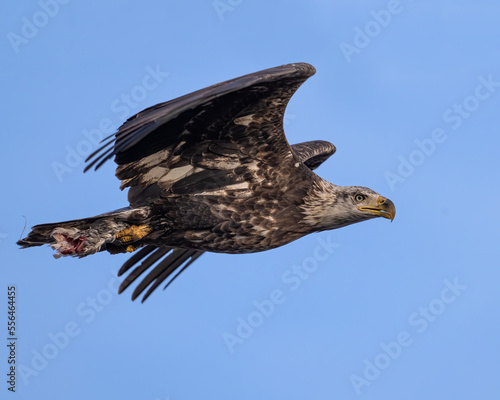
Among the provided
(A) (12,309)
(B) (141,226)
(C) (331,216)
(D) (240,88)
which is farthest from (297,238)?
(A) (12,309)

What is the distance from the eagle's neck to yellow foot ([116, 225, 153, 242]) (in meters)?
1.95

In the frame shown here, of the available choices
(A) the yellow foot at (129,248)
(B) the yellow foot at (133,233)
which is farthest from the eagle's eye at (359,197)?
(A) the yellow foot at (129,248)

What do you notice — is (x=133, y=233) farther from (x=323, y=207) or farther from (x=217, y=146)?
(x=323, y=207)

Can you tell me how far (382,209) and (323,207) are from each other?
0.75m

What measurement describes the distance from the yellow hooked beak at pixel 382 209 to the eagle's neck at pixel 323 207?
27 cm

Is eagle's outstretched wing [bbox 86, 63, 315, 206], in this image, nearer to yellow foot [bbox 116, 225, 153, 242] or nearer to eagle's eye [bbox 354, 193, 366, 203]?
yellow foot [bbox 116, 225, 153, 242]

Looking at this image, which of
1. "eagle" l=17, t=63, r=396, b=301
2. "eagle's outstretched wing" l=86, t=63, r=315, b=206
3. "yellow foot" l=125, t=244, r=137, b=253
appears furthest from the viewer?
"yellow foot" l=125, t=244, r=137, b=253

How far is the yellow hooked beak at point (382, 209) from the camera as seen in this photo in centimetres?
1239

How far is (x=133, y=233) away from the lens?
1228 cm

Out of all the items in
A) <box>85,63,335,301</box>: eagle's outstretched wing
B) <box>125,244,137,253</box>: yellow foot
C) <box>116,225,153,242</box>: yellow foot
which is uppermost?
<box>85,63,335,301</box>: eagle's outstretched wing

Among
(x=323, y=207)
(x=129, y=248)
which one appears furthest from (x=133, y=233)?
(x=323, y=207)

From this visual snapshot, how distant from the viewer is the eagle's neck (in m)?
12.3

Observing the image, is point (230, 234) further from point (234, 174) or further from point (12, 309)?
point (12, 309)

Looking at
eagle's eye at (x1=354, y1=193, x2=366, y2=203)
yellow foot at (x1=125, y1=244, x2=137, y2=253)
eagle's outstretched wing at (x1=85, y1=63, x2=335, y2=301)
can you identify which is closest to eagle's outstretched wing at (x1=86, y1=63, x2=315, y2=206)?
eagle's outstretched wing at (x1=85, y1=63, x2=335, y2=301)
